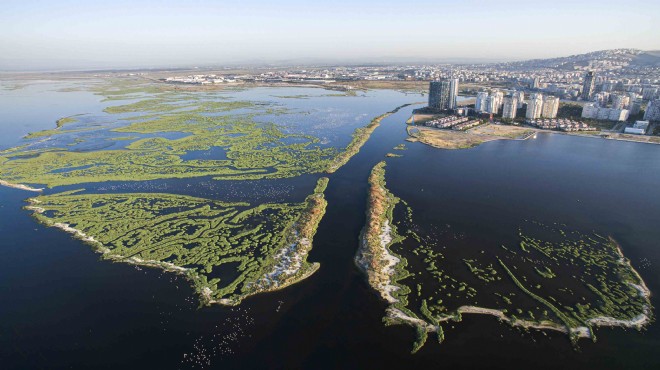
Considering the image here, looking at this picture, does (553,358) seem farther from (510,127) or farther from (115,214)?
(510,127)

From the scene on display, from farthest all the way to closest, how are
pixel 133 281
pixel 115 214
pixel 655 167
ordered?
pixel 655 167
pixel 115 214
pixel 133 281

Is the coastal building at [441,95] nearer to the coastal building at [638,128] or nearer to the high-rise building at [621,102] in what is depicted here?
the high-rise building at [621,102]

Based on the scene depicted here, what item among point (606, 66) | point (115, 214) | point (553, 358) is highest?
point (606, 66)

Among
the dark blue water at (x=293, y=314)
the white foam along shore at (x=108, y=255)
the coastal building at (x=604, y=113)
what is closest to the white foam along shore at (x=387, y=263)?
the dark blue water at (x=293, y=314)

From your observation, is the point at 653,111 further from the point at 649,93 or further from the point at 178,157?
the point at 178,157

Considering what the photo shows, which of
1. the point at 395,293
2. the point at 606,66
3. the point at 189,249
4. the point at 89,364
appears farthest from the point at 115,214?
the point at 606,66

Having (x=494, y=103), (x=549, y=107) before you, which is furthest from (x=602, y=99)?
(x=494, y=103)

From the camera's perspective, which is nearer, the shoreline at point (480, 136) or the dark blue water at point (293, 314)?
the dark blue water at point (293, 314)
